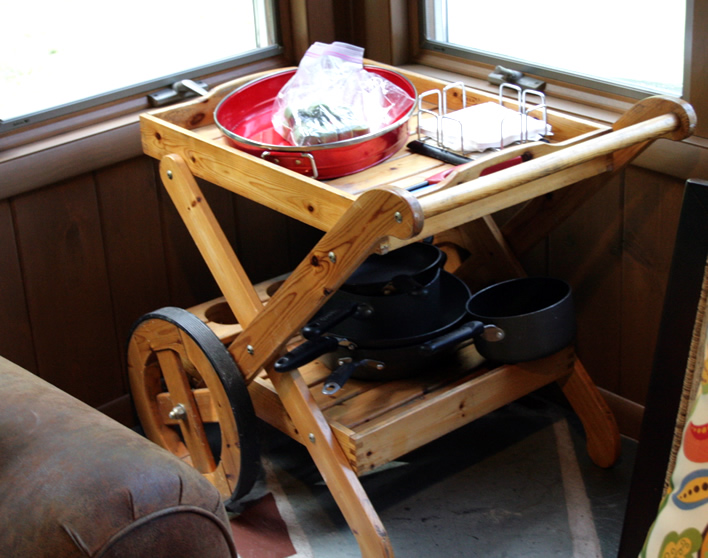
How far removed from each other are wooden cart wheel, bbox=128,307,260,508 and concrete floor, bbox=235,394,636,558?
0.59ft

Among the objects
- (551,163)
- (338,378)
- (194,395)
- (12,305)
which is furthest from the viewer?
(12,305)

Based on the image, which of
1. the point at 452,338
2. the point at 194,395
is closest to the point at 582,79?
the point at 452,338

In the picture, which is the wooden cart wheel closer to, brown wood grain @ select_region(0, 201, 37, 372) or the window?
brown wood grain @ select_region(0, 201, 37, 372)

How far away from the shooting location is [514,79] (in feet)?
6.59

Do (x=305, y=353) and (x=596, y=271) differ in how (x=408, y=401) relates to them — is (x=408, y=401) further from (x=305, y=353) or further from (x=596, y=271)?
(x=596, y=271)

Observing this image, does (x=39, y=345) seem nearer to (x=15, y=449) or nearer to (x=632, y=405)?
(x=15, y=449)

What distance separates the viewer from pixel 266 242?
2.36 metres

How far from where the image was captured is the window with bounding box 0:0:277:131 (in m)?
1.92

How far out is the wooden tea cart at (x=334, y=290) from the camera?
4.49 ft

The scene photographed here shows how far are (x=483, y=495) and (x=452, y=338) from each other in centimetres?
49

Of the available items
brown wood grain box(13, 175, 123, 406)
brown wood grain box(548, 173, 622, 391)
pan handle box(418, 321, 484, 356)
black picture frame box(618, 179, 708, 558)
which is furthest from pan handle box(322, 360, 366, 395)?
brown wood grain box(13, 175, 123, 406)

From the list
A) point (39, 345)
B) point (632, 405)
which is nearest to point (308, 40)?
point (39, 345)

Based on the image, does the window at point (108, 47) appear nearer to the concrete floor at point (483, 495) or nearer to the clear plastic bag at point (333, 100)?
the clear plastic bag at point (333, 100)

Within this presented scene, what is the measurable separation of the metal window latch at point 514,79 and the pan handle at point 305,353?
0.77 m
